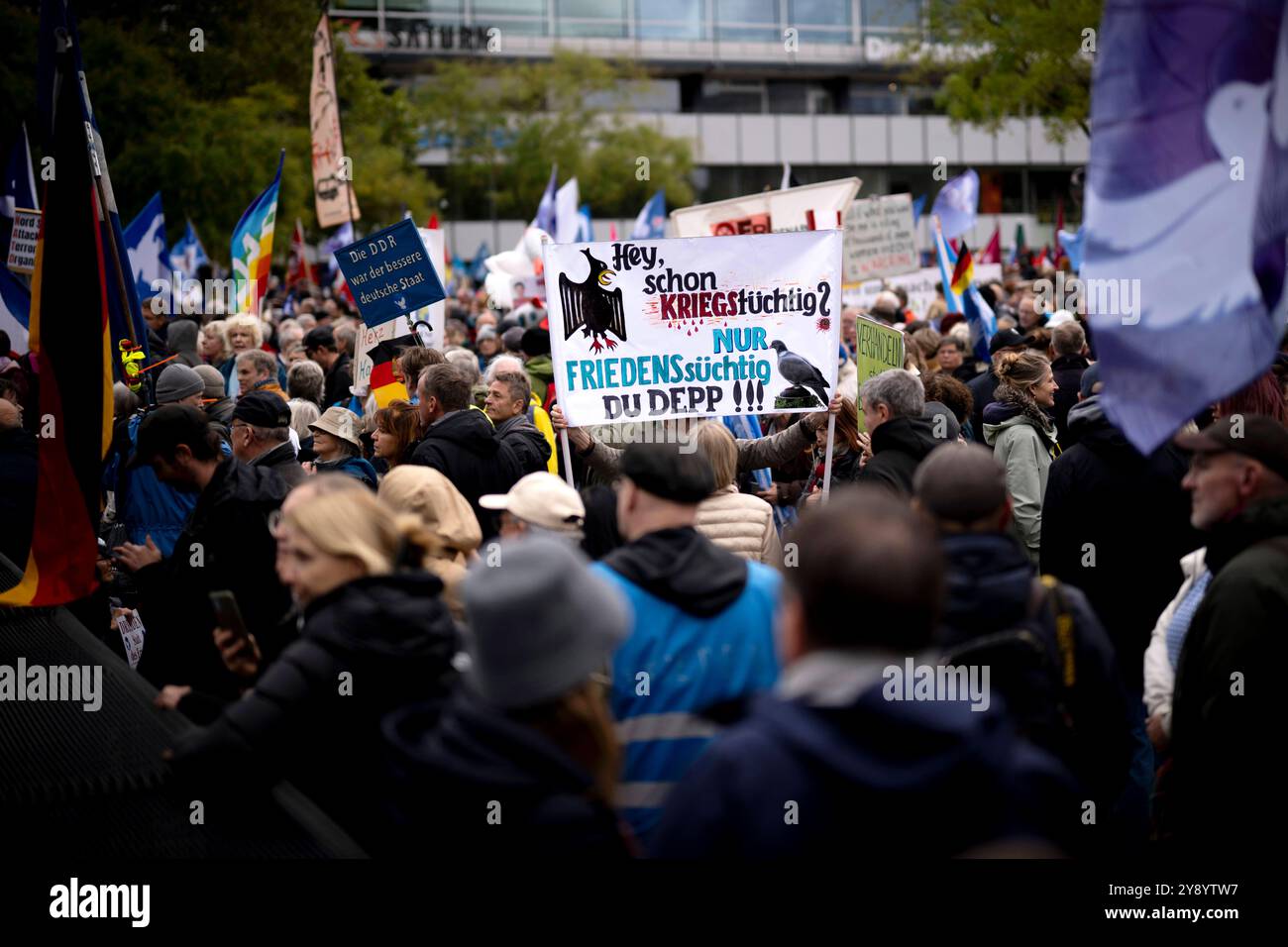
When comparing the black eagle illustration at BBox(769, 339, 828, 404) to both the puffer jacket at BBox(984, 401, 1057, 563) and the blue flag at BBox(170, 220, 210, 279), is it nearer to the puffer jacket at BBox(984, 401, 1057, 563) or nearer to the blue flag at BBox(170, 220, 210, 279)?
the puffer jacket at BBox(984, 401, 1057, 563)

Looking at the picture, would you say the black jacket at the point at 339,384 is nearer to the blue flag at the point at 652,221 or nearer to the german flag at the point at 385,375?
the german flag at the point at 385,375

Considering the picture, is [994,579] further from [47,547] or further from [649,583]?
[47,547]

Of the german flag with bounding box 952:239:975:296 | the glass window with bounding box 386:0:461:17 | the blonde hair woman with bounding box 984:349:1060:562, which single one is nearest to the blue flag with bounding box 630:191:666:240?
the german flag with bounding box 952:239:975:296

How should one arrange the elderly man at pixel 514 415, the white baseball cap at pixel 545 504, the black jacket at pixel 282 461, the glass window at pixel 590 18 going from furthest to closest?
1. the glass window at pixel 590 18
2. the elderly man at pixel 514 415
3. the black jacket at pixel 282 461
4. the white baseball cap at pixel 545 504

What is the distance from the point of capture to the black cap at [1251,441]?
425 centimetres

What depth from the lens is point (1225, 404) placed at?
23.2 feet

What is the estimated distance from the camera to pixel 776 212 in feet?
42.9

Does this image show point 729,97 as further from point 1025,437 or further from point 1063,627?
point 1063,627

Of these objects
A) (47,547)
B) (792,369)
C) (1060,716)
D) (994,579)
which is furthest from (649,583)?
(792,369)

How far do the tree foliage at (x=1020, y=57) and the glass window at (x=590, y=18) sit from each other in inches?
1122

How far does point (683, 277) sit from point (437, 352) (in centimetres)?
158

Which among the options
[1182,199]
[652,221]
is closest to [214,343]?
[1182,199]

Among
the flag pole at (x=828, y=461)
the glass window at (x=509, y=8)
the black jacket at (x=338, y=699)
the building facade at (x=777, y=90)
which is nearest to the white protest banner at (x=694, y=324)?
the flag pole at (x=828, y=461)
